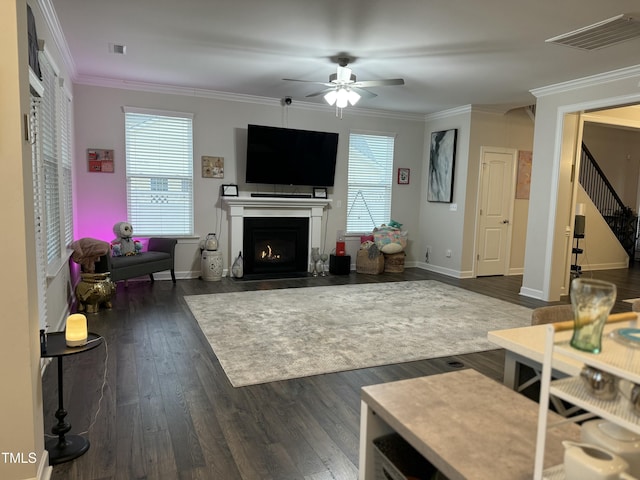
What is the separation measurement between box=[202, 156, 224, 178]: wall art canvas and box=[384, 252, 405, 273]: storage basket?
3.16 meters

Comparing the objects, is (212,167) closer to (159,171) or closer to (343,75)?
(159,171)

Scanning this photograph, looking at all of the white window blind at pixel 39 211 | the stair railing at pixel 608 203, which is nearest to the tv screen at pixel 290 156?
the white window blind at pixel 39 211

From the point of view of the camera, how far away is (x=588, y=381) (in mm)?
937

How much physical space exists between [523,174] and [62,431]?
7576 mm

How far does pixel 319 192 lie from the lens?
24.2 feet

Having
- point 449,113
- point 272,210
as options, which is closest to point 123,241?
point 272,210

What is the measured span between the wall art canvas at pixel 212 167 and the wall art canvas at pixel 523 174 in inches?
200

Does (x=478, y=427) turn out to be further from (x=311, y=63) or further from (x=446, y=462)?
(x=311, y=63)

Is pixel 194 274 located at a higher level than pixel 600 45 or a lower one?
lower

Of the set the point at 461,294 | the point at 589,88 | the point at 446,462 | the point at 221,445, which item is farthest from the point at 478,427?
the point at 589,88

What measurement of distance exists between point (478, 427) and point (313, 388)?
1810 millimetres

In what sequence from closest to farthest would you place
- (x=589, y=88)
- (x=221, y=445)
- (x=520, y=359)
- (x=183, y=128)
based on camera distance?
(x=520, y=359) → (x=221, y=445) → (x=589, y=88) → (x=183, y=128)

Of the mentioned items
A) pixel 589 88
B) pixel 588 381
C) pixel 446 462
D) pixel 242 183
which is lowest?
pixel 446 462

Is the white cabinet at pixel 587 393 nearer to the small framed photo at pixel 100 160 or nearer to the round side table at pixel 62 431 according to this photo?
the round side table at pixel 62 431
